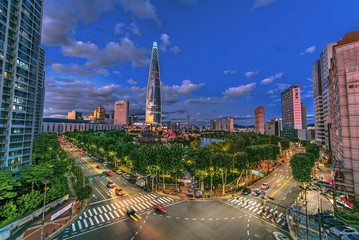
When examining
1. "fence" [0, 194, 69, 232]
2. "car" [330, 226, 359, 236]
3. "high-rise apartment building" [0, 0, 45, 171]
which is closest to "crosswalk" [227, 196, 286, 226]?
"car" [330, 226, 359, 236]

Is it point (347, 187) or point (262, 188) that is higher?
point (347, 187)

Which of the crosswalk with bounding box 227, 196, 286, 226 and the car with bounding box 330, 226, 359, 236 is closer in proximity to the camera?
the car with bounding box 330, 226, 359, 236

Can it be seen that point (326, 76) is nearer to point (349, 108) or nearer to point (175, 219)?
point (349, 108)

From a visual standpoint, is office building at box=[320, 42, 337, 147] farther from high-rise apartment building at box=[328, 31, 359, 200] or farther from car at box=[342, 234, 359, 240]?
car at box=[342, 234, 359, 240]

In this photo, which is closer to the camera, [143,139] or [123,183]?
[123,183]

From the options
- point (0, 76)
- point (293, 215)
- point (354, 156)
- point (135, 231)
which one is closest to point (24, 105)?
point (0, 76)

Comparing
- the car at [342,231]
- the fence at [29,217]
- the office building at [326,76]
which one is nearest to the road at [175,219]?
the fence at [29,217]

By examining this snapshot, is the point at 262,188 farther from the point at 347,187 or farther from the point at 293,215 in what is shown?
the point at 347,187
